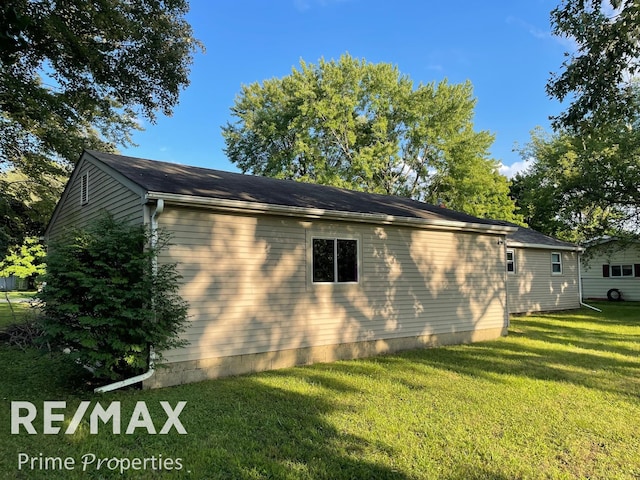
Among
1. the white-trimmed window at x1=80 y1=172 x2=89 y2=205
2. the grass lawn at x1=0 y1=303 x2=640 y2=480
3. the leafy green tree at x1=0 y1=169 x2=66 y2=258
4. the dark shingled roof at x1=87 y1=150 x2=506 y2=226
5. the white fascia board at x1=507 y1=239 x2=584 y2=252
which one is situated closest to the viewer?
the grass lawn at x1=0 y1=303 x2=640 y2=480

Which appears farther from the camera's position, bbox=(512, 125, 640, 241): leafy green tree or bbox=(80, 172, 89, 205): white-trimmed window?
bbox=(512, 125, 640, 241): leafy green tree

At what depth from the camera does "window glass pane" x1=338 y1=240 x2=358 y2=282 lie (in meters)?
8.14

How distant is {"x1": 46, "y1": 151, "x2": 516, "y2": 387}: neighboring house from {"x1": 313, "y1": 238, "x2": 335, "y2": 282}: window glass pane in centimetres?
2

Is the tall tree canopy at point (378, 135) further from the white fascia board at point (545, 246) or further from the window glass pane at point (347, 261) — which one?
the window glass pane at point (347, 261)

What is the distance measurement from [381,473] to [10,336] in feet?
34.3

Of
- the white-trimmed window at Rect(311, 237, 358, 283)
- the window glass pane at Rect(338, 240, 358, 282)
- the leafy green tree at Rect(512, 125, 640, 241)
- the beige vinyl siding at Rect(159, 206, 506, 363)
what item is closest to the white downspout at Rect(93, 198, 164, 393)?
the beige vinyl siding at Rect(159, 206, 506, 363)

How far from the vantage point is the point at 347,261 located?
8250 mm

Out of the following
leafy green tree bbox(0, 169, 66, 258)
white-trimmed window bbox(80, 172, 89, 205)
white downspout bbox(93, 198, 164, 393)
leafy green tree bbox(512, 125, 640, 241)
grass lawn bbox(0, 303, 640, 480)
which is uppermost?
leafy green tree bbox(512, 125, 640, 241)

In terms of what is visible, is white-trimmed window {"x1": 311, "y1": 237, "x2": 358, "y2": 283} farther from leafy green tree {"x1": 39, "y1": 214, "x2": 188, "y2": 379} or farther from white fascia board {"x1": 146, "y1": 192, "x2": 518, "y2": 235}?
leafy green tree {"x1": 39, "y1": 214, "x2": 188, "y2": 379}

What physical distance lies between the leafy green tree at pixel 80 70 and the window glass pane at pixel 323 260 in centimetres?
832

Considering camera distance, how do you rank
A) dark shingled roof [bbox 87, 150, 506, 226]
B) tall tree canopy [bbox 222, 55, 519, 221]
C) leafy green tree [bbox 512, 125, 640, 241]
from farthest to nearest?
tall tree canopy [bbox 222, 55, 519, 221], leafy green tree [bbox 512, 125, 640, 241], dark shingled roof [bbox 87, 150, 506, 226]

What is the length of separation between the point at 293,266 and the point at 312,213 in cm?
104

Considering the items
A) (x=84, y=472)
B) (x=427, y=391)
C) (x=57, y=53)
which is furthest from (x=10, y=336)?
(x=427, y=391)

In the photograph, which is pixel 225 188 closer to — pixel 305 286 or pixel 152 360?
pixel 305 286
